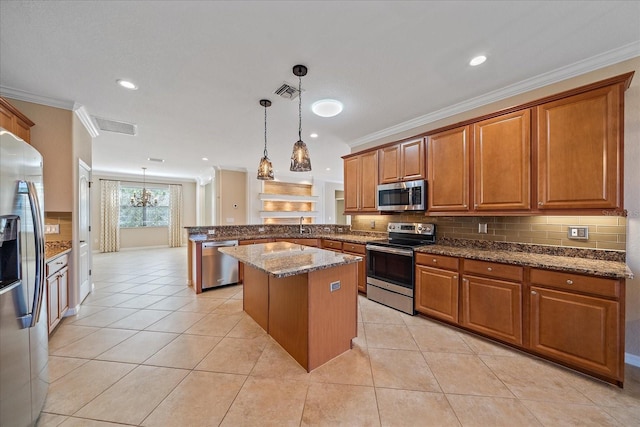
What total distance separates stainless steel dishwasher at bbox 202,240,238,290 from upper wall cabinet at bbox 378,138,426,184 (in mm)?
2782

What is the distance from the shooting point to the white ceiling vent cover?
352 cm

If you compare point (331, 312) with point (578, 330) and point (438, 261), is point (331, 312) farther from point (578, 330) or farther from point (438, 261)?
point (578, 330)

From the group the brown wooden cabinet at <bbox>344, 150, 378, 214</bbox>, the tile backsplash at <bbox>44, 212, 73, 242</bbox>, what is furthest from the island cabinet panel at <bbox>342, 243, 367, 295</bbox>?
the tile backsplash at <bbox>44, 212, 73, 242</bbox>

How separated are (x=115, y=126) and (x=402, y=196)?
14.6 feet

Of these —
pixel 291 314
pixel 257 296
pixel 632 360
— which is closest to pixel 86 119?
pixel 257 296

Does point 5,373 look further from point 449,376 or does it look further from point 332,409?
point 449,376

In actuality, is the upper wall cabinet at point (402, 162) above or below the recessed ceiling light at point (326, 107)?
below

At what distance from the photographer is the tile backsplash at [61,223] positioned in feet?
9.82

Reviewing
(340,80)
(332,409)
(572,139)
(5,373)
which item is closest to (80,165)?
(5,373)

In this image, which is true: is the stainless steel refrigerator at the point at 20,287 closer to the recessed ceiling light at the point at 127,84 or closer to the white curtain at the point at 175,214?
the recessed ceiling light at the point at 127,84

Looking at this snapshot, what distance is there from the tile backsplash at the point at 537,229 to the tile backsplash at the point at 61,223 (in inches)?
178

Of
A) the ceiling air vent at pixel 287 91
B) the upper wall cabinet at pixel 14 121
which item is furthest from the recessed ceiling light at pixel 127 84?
the ceiling air vent at pixel 287 91

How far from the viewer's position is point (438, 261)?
2738mm

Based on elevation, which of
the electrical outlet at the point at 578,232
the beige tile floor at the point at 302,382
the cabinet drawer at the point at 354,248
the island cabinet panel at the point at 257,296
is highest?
the electrical outlet at the point at 578,232
